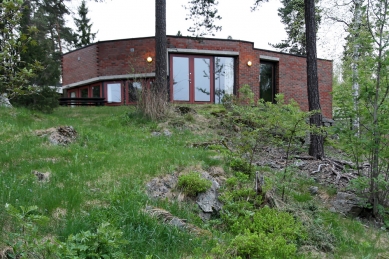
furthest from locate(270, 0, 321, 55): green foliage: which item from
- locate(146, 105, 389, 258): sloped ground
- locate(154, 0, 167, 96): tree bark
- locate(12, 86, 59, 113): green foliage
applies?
locate(12, 86, 59, 113): green foliage

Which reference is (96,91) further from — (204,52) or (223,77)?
(223,77)

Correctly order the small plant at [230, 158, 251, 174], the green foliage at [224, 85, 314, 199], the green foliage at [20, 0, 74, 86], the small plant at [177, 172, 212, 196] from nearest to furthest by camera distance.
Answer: the small plant at [177, 172, 212, 196] < the green foliage at [224, 85, 314, 199] < the small plant at [230, 158, 251, 174] < the green foliage at [20, 0, 74, 86]

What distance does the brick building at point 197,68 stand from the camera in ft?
52.1

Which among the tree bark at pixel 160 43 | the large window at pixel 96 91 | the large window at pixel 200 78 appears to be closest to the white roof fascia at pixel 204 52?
the large window at pixel 200 78

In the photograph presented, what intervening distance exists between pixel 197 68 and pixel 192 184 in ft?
41.6

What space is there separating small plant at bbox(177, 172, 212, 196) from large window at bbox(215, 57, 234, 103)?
1234 cm

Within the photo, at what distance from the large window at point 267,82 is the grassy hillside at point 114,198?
38.3 feet

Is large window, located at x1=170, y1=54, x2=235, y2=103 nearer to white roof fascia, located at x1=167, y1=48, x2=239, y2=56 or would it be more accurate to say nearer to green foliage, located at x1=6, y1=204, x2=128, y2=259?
white roof fascia, located at x1=167, y1=48, x2=239, y2=56

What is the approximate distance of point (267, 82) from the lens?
17.6 metres

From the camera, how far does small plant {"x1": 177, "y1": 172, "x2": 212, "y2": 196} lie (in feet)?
13.5

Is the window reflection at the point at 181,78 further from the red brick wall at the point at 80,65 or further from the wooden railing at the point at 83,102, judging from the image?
the red brick wall at the point at 80,65

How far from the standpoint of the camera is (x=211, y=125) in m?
9.79

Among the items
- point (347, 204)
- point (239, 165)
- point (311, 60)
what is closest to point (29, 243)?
point (239, 165)

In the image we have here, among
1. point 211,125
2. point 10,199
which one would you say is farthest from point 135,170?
point 211,125
